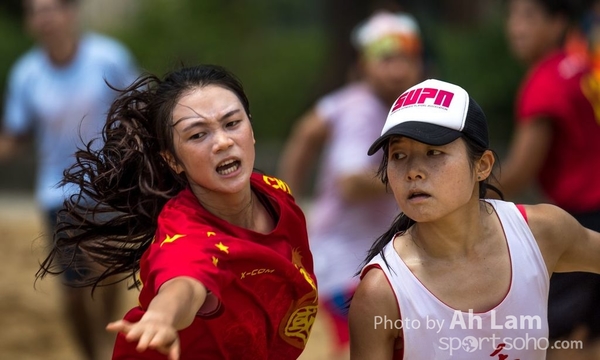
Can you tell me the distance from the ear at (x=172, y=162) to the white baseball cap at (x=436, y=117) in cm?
66

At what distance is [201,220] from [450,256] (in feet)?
2.55

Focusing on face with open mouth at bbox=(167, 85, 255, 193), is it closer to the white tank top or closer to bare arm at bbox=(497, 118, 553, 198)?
the white tank top

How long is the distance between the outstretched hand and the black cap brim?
35.7 inches

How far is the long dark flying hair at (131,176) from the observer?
142 inches

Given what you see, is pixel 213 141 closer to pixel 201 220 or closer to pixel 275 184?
pixel 201 220

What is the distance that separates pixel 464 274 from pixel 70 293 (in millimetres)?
4213

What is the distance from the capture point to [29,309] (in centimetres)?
874

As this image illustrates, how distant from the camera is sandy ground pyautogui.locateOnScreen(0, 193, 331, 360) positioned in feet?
25.1

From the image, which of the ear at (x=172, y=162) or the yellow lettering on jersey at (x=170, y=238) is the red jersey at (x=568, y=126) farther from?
the yellow lettering on jersey at (x=170, y=238)

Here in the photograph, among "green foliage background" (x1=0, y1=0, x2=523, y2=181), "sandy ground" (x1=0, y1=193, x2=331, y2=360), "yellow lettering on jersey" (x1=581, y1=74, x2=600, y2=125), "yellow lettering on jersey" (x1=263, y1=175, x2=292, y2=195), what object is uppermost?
"green foliage background" (x1=0, y1=0, x2=523, y2=181)

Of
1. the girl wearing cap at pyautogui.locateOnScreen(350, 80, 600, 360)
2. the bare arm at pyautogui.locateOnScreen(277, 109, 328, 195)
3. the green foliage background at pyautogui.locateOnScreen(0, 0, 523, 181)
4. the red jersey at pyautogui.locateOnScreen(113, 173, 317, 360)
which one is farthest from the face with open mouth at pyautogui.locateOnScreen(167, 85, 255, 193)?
the green foliage background at pyautogui.locateOnScreen(0, 0, 523, 181)

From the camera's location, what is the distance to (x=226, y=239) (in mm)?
3328

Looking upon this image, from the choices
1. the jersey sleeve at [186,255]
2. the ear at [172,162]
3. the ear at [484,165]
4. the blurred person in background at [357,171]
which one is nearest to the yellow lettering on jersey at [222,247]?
the jersey sleeve at [186,255]

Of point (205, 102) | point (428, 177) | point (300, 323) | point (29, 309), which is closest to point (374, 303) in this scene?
point (428, 177)
